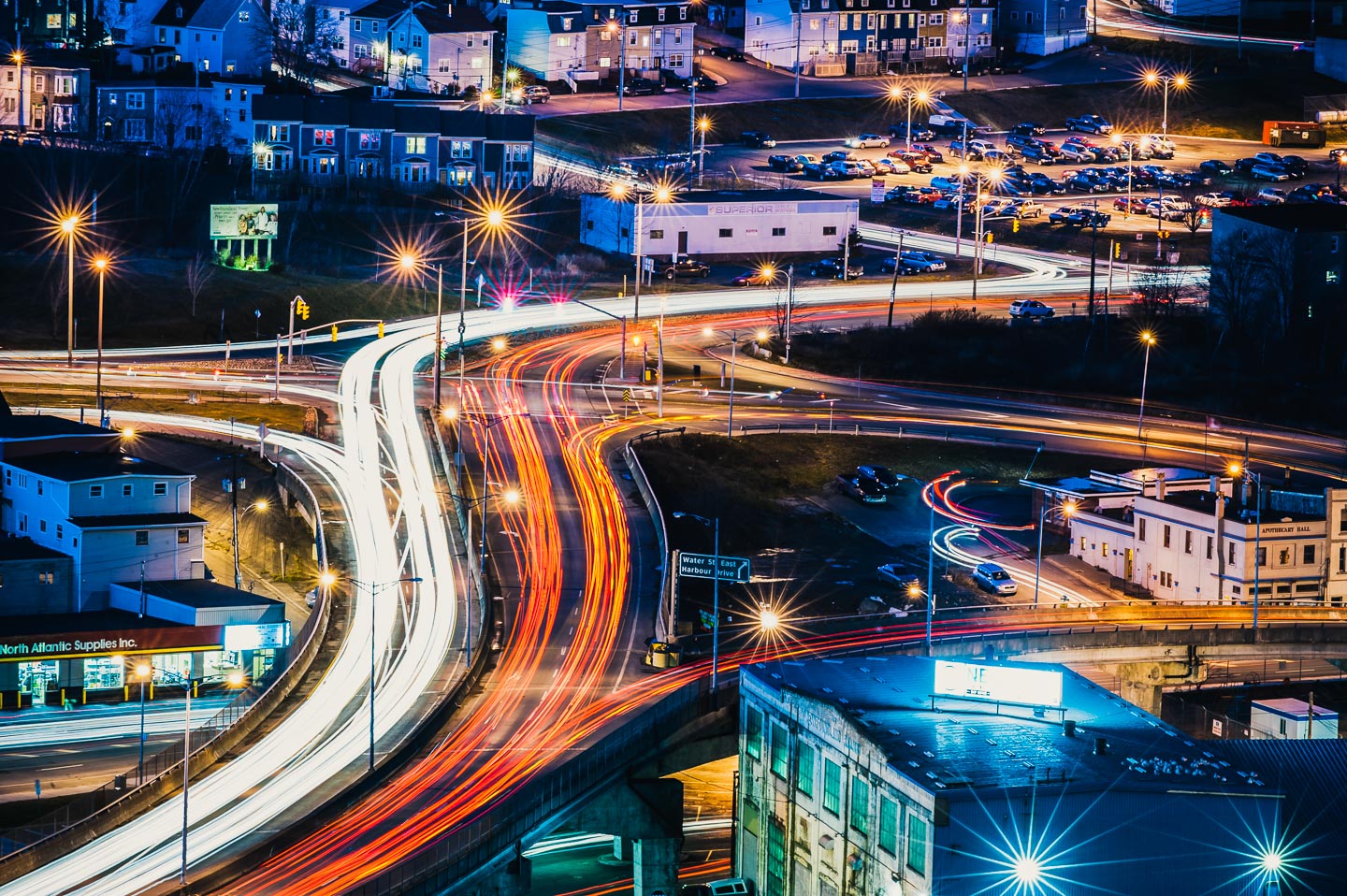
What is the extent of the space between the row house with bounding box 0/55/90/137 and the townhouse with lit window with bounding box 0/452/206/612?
5267 centimetres

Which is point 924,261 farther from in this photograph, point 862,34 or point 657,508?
point 657,508

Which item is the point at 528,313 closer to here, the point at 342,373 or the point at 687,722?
the point at 342,373

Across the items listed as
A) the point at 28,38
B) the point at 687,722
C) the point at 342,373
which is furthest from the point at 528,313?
the point at 687,722

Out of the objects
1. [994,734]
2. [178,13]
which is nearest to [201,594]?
[994,734]

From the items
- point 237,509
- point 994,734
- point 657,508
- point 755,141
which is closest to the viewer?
point 994,734

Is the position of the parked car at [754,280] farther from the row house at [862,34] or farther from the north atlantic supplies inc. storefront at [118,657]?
the north atlantic supplies inc. storefront at [118,657]

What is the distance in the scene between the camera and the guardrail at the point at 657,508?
80062mm

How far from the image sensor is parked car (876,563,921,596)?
89375 mm

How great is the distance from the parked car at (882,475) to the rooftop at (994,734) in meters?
30.9

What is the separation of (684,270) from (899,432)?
90.1 ft

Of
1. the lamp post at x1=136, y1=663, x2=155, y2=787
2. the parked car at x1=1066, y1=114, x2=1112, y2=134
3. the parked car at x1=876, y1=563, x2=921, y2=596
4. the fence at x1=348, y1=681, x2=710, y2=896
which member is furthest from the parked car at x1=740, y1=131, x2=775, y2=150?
the fence at x1=348, y1=681, x2=710, y2=896

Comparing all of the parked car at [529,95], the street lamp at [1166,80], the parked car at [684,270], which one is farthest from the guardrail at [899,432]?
the street lamp at [1166,80]

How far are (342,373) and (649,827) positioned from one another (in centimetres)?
4679

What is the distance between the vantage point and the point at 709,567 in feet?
252
